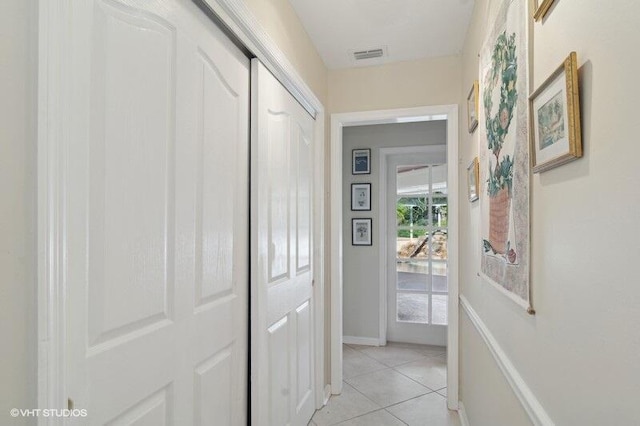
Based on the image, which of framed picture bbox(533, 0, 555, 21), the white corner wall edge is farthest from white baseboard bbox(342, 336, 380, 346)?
framed picture bbox(533, 0, 555, 21)

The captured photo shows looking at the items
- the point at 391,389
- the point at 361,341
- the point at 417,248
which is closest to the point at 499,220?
the point at 391,389

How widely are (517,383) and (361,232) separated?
2.72 meters

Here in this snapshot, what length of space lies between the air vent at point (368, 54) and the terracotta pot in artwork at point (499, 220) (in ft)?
4.85

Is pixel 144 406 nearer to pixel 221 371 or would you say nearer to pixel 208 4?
pixel 221 371

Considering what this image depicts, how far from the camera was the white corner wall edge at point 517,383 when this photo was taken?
2.88 ft

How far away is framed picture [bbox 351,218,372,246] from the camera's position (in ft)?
12.3

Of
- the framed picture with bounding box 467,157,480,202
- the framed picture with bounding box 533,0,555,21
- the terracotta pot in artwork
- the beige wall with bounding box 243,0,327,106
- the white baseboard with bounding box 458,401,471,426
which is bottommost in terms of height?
the white baseboard with bounding box 458,401,471,426

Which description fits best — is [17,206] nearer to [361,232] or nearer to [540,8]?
[540,8]

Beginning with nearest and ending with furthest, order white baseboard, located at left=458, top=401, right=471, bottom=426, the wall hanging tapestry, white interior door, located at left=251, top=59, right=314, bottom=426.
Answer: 1. the wall hanging tapestry
2. white interior door, located at left=251, top=59, right=314, bottom=426
3. white baseboard, located at left=458, top=401, right=471, bottom=426

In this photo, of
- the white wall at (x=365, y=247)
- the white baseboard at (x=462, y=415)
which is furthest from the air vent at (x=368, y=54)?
the white baseboard at (x=462, y=415)

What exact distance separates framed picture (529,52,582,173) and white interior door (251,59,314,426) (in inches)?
40.9

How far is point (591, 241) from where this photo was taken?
26.3 inches

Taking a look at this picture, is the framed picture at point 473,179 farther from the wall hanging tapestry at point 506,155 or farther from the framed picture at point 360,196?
the framed picture at point 360,196

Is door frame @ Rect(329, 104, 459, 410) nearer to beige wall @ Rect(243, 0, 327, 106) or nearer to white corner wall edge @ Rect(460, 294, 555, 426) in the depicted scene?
beige wall @ Rect(243, 0, 327, 106)
